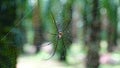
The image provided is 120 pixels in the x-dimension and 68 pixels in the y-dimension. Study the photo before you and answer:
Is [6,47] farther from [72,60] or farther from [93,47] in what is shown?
[72,60]

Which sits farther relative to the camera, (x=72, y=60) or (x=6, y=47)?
(x=72, y=60)

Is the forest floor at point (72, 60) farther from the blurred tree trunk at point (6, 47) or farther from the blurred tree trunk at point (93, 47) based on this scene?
the blurred tree trunk at point (6, 47)

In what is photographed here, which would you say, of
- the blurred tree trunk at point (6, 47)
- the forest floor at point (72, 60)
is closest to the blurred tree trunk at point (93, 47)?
the blurred tree trunk at point (6, 47)

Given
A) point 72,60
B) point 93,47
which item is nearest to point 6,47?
point 93,47

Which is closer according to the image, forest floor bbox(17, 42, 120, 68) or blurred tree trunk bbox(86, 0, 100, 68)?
blurred tree trunk bbox(86, 0, 100, 68)

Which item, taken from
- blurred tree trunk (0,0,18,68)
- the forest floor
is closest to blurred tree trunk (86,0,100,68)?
blurred tree trunk (0,0,18,68)

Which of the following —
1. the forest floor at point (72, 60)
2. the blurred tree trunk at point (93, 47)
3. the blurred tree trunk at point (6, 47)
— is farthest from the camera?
the forest floor at point (72, 60)

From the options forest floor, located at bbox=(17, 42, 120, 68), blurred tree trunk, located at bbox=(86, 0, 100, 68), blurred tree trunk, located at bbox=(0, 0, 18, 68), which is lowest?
forest floor, located at bbox=(17, 42, 120, 68)

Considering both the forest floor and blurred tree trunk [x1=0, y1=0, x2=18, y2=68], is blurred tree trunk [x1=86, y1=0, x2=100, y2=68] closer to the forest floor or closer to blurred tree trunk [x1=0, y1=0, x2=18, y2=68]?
blurred tree trunk [x1=0, y1=0, x2=18, y2=68]

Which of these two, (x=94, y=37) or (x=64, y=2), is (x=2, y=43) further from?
(x=94, y=37)

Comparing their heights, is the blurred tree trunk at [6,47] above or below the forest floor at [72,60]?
above

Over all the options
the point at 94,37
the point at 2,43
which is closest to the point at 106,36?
the point at 94,37
